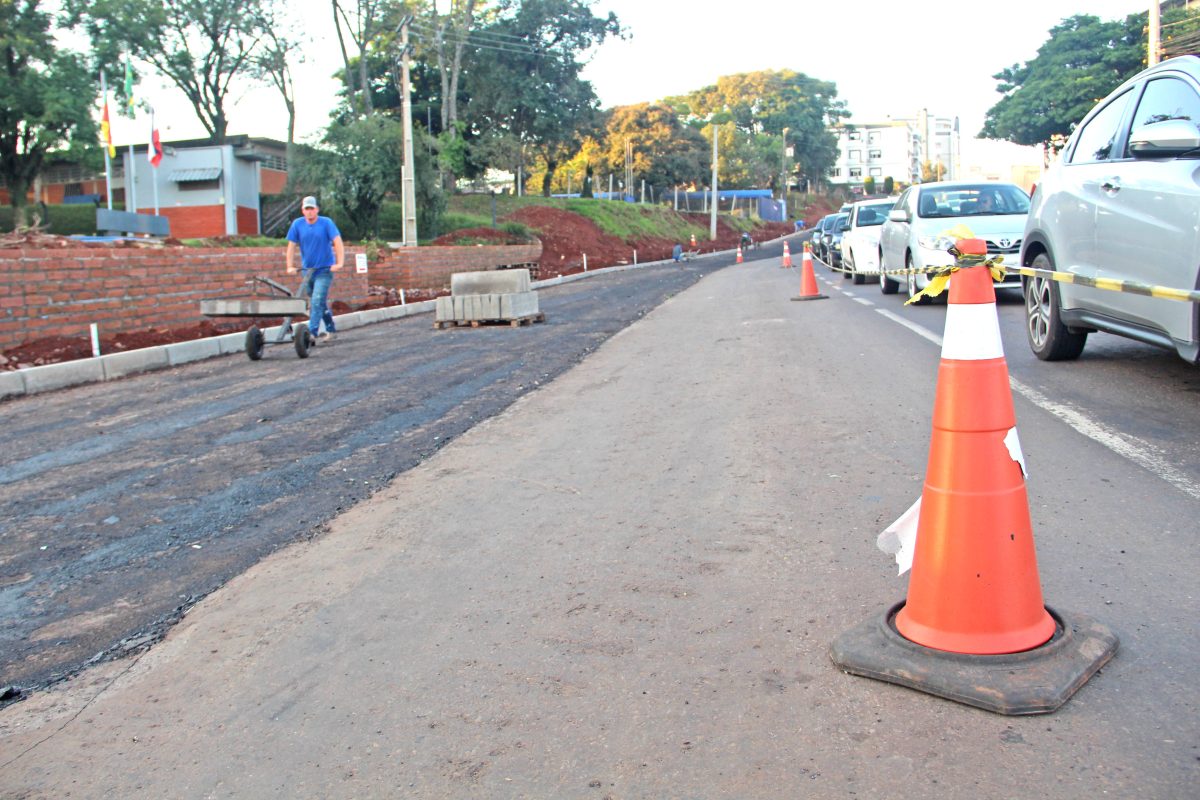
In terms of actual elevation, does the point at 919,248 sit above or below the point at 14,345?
above

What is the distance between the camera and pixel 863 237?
21016 mm

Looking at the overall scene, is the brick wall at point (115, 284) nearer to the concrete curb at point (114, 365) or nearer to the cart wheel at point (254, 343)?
the concrete curb at point (114, 365)

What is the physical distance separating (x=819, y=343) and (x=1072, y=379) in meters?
3.63

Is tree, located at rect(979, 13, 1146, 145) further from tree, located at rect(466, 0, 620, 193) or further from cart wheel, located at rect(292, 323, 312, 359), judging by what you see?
cart wheel, located at rect(292, 323, 312, 359)

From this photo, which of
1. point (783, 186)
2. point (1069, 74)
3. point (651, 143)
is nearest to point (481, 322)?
point (1069, 74)

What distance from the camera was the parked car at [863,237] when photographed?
20.2m

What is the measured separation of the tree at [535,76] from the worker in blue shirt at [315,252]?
42050mm

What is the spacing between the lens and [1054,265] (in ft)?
26.3

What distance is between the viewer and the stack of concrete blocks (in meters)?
16.2

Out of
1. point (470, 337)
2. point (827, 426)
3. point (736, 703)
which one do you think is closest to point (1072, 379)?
point (827, 426)

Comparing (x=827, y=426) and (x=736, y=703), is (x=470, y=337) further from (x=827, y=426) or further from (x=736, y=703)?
(x=736, y=703)

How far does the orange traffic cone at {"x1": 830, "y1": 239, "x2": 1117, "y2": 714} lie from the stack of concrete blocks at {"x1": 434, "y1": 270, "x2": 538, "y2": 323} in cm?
1307

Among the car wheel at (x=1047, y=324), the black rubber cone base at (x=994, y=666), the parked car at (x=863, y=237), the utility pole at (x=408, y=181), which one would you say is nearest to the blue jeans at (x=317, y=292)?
the car wheel at (x=1047, y=324)

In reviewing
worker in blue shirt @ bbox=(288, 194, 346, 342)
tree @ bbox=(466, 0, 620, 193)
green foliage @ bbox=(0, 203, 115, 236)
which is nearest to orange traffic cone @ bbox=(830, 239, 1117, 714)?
worker in blue shirt @ bbox=(288, 194, 346, 342)
